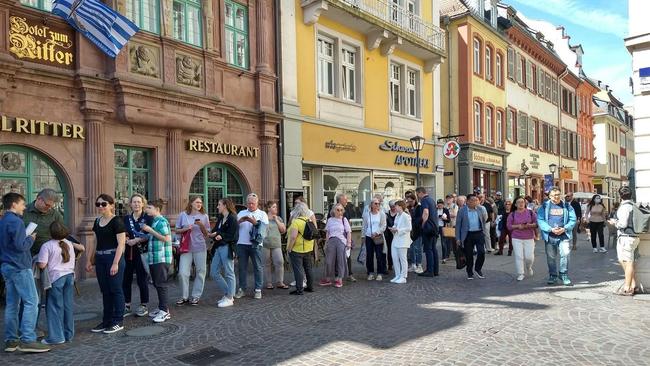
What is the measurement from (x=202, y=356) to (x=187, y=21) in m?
9.28

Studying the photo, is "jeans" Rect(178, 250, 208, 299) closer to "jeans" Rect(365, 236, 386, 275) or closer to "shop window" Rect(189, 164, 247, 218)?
"jeans" Rect(365, 236, 386, 275)

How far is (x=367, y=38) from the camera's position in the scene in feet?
60.7

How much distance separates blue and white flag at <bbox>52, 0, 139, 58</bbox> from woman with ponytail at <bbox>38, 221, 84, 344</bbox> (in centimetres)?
561

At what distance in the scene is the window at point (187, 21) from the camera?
41.0 feet

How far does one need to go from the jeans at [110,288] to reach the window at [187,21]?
7351 millimetres

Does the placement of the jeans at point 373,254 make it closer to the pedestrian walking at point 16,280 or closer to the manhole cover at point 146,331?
the manhole cover at point 146,331

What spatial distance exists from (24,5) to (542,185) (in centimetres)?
3118

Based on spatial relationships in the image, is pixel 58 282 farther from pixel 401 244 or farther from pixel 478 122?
pixel 478 122

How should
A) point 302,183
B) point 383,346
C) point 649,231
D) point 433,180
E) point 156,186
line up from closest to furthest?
1. point 383,346
2. point 649,231
3. point 156,186
4. point 302,183
5. point 433,180

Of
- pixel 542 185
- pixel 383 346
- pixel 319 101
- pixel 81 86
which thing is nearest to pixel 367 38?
pixel 319 101

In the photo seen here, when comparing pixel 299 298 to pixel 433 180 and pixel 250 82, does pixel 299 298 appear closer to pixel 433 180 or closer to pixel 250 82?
pixel 250 82

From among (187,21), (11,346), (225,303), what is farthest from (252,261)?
(187,21)

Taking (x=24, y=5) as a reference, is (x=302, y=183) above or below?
below

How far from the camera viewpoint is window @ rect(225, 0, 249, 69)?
13.9 meters
